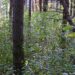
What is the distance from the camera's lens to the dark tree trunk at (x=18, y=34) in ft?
11.7

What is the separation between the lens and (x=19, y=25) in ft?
11.9

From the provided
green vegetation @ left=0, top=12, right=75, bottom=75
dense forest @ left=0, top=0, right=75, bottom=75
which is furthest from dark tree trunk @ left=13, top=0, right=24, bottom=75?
green vegetation @ left=0, top=12, right=75, bottom=75

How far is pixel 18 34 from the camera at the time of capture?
364cm

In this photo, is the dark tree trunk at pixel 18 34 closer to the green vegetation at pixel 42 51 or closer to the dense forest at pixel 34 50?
the dense forest at pixel 34 50

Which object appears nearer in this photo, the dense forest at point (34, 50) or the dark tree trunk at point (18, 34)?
the dense forest at point (34, 50)

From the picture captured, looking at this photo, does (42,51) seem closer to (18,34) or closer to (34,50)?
(34,50)

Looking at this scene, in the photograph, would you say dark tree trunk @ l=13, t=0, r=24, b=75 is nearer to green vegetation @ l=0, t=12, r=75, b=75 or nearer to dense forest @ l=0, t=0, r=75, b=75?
dense forest @ l=0, t=0, r=75, b=75

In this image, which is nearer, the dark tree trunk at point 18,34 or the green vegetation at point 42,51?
the green vegetation at point 42,51

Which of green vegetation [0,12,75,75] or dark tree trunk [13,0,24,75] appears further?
dark tree trunk [13,0,24,75]

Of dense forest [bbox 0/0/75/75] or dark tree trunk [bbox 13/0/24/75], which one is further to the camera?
dark tree trunk [bbox 13/0/24/75]

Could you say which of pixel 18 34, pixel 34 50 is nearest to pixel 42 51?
pixel 34 50

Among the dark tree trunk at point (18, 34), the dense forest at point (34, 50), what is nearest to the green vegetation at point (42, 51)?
the dense forest at point (34, 50)

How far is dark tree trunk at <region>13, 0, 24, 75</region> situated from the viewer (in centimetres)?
357

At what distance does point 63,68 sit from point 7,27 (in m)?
2.02
